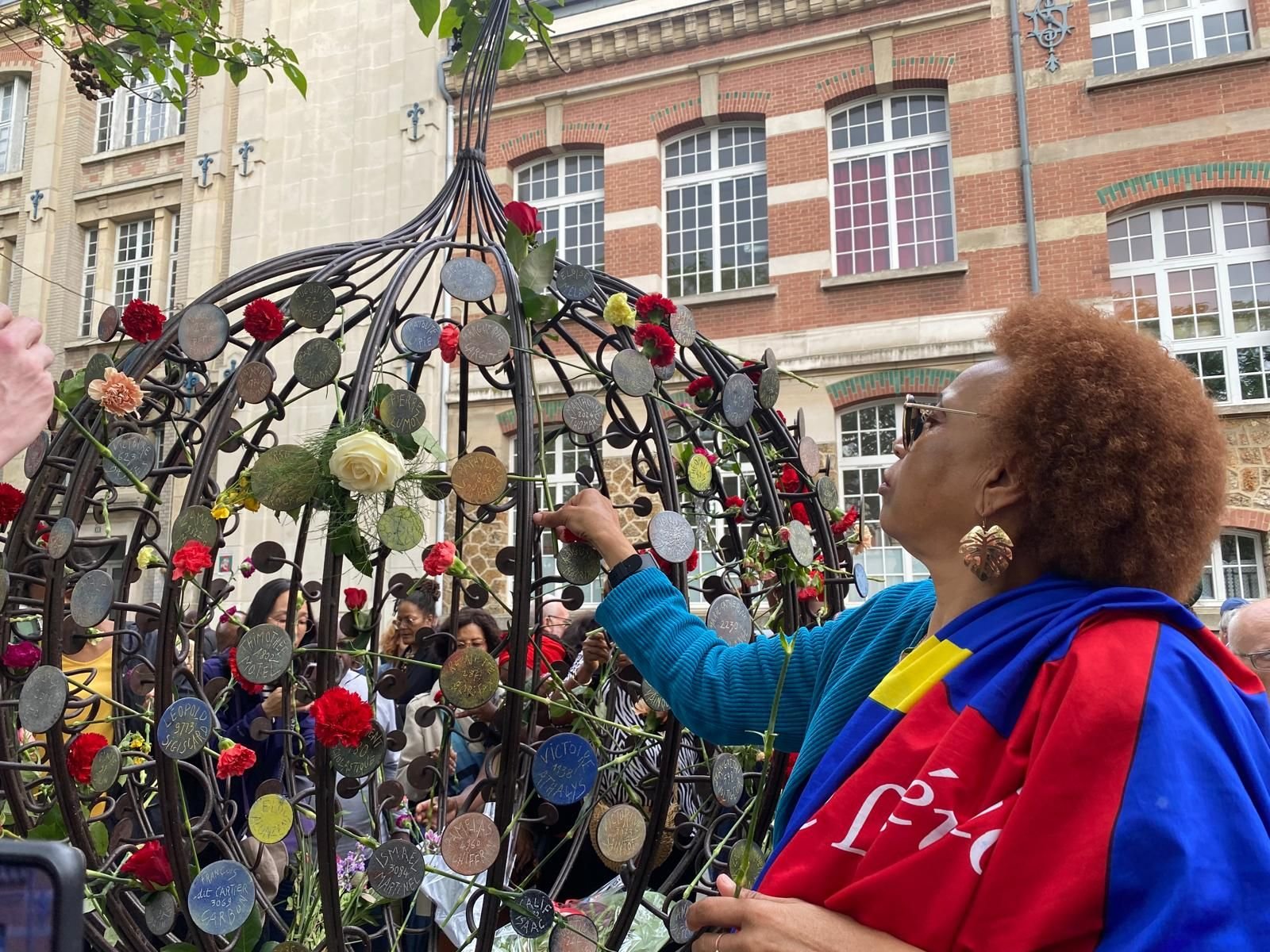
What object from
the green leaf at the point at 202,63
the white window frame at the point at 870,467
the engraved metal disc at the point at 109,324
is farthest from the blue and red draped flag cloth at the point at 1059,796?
the white window frame at the point at 870,467

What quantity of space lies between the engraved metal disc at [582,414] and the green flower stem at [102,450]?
0.66m

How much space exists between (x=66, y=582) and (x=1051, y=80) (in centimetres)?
861

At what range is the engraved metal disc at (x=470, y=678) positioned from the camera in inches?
52.0

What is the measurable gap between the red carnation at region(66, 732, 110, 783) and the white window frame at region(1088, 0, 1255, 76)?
904 cm

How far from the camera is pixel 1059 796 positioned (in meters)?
0.84

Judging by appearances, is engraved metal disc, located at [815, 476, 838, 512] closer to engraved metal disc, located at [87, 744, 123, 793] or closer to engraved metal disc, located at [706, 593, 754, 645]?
engraved metal disc, located at [706, 593, 754, 645]

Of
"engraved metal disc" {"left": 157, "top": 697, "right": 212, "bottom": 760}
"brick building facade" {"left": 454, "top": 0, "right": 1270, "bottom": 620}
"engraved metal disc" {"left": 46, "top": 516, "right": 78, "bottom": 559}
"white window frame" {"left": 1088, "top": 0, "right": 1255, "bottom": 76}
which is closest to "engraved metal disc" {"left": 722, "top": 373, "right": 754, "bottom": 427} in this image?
"engraved metal disc" {"left": 157, "top": 697, "right": 212, "bottom": 760}

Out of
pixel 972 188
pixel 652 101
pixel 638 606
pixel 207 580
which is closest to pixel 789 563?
pixel 638 606

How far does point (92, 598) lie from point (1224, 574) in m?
8.19

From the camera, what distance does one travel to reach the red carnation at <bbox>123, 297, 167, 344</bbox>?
170 cm

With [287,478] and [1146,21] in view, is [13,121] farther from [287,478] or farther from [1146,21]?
[287,478]

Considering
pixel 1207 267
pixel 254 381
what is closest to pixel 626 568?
pixel 254 381

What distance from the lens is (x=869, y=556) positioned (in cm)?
841

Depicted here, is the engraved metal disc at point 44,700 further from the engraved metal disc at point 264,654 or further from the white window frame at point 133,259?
the white window frame at point 133,259
